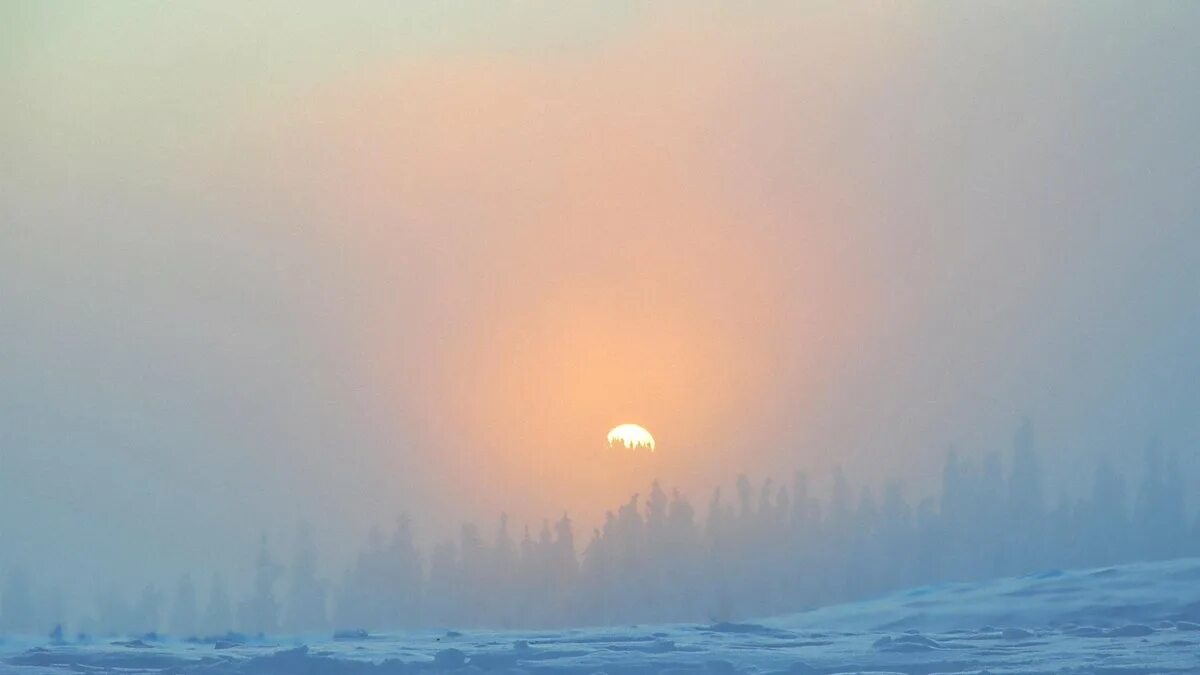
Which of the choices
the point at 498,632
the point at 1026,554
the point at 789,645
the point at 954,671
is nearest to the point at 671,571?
the point at 1026,554

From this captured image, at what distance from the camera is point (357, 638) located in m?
25.3

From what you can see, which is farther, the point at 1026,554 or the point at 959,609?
the point at 1026,554

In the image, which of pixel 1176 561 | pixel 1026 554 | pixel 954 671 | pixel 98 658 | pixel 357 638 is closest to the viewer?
pixel 954 671

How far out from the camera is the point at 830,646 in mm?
22359

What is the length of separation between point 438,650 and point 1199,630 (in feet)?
38.1

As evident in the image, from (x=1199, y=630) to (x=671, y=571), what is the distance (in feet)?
92.8

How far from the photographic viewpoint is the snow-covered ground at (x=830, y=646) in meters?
19.9

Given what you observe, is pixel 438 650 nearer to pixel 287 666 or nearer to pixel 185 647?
pixel 287 666

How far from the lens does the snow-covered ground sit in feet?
65.4

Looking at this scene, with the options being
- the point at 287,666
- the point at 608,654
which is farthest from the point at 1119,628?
the point at 287,666

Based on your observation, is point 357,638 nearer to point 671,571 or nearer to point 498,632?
point 498,632

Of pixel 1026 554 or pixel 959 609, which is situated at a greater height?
pixel 1026 554

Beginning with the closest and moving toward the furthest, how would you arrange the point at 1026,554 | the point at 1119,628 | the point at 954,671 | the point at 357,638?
the point at 954,671, the point at 1119,628, the point at 357,638, the point at 1026,554

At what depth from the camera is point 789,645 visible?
73.4 ft
